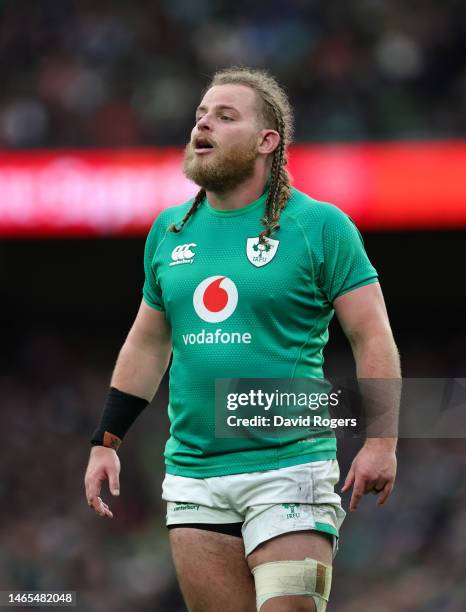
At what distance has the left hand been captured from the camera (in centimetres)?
382

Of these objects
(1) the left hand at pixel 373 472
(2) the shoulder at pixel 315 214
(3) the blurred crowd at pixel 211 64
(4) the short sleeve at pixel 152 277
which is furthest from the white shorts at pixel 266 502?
(3) the blurred crowd at pixel 211 64

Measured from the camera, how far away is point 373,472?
3.83 metres

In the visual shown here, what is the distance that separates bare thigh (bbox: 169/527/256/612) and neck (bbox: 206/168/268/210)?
1187 millimetres

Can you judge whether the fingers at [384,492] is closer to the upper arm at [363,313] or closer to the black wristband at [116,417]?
the upper arm at [363,313]

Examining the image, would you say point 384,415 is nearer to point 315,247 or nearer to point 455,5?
point 315,247

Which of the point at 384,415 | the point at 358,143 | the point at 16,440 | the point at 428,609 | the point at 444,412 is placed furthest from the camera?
the point at 16,440

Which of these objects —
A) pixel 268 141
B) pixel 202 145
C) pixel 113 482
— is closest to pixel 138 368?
pixel 113 482

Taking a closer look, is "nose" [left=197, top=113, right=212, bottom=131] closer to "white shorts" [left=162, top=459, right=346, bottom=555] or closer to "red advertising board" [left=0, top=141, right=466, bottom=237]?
"white shorts" [left=162, top=459, right=346, bottom=555]

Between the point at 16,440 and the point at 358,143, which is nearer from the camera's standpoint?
the point at 358,143

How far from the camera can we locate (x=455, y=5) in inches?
536

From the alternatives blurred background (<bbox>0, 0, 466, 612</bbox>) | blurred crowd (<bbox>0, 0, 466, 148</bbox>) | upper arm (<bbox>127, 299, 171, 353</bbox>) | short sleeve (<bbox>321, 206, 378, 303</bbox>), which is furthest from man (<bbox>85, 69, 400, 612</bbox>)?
blurred crowd (<bbox>0, 0, 466, 148</bbox>)

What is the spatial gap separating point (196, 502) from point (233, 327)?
62 cm

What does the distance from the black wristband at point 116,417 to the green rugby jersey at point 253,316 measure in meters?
0.28

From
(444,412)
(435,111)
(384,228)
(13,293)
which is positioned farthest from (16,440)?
(444,412)
